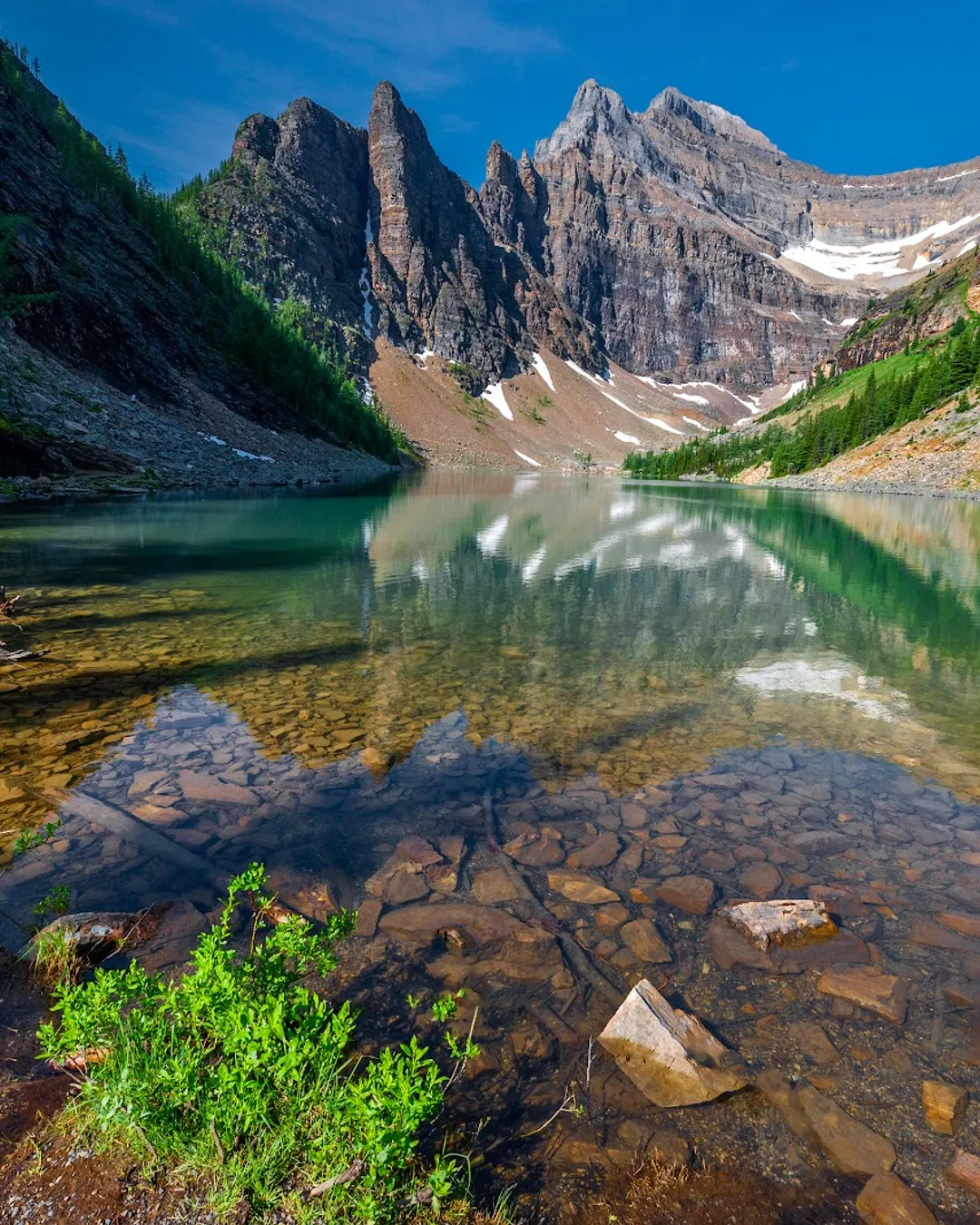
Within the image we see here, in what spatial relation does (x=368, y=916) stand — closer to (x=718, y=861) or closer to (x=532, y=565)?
(x=718, y=861)

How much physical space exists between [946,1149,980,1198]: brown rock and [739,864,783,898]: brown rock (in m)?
2.59

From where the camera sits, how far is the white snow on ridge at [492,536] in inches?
1311

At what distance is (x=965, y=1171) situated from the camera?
146 inches

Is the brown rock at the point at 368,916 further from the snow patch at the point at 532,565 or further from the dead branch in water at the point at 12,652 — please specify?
the snow patch at the point at 532,565

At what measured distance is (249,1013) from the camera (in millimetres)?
3258

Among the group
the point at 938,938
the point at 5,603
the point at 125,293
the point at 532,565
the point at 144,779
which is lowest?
the point at 532,565

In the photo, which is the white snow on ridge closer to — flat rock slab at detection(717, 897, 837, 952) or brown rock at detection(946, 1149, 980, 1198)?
flat rock slab at detection(717, 897, 837, 952)

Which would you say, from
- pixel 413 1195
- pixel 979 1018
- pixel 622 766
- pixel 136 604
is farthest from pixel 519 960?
pixel 136 604

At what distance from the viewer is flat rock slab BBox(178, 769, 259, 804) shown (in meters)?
7.90

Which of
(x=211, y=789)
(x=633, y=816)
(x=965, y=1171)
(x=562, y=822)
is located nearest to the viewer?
(x=965, y=1171)

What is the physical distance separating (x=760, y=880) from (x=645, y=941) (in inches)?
67.4

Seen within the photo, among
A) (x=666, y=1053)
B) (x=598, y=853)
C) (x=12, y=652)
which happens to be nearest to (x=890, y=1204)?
(x=666, y=1053)

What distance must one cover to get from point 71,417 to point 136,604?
4604cm

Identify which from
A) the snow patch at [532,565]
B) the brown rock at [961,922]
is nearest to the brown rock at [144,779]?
the brown rock at [961,922]
